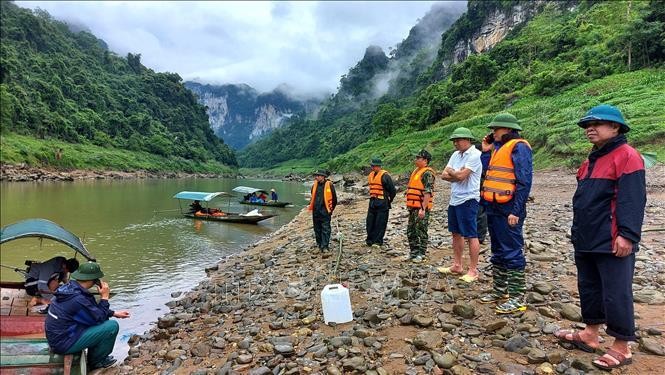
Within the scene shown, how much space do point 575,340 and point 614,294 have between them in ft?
2.57

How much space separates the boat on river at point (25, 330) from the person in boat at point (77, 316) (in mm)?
225

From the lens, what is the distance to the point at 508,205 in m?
5.35

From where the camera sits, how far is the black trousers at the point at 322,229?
11.1 meters

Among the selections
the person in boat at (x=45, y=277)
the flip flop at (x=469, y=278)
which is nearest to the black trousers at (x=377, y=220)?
the flip flop at (x=469, y=278)

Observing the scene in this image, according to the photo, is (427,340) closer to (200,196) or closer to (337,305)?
(337,305)

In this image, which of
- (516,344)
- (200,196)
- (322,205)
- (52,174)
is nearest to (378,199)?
(322,205)

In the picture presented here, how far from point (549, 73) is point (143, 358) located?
5435 centimetres

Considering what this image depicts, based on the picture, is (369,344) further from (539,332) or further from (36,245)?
(36,245)

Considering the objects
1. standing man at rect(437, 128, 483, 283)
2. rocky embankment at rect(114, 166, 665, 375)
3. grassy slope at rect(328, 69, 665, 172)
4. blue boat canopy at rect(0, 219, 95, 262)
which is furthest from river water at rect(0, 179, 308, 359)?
grassy slope at rect(328, 69, 665, 172)

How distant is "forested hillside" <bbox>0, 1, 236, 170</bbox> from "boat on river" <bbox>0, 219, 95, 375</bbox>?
56.6 m

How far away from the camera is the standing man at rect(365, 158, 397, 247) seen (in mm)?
10422

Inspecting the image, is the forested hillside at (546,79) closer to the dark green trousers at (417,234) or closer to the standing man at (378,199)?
the standing man at (378,199)

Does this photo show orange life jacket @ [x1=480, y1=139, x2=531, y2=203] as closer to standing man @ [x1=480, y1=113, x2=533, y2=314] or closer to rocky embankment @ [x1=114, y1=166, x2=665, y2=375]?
standing man @ [x1=480, y1=113, x2=533, y2=314]

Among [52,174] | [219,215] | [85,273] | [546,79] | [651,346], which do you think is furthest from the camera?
[52,174]
